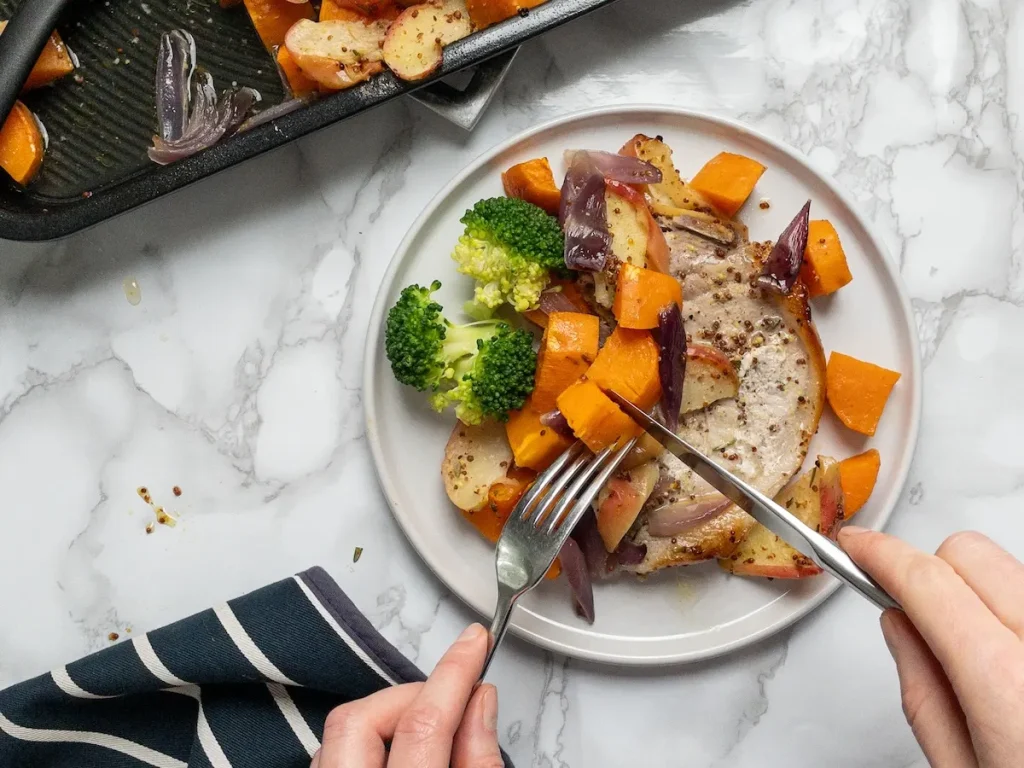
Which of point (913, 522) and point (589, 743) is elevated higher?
point (913, 522)

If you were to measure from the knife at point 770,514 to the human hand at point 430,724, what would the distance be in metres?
0.62

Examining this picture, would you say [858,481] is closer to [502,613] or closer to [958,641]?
[958,641]

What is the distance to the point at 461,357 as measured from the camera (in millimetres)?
2139

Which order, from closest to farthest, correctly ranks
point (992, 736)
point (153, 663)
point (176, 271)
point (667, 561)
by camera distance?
point (992, 736) → point (667, 561) → point (153, 663) → point (176, 271)

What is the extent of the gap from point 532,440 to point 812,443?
2.54 feet

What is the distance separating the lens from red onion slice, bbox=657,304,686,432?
199cm

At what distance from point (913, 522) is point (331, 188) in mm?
1884

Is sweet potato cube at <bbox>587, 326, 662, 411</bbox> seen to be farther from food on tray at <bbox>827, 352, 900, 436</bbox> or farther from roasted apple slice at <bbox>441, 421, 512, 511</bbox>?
food on tray at <bbox>827, 352, 900, 436</bbox>

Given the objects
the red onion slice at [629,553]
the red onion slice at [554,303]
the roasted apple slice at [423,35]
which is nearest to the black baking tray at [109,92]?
the roasted apple slice at [423,35]

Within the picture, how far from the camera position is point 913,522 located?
230cm

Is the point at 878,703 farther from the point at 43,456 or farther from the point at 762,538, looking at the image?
the point at 43,456

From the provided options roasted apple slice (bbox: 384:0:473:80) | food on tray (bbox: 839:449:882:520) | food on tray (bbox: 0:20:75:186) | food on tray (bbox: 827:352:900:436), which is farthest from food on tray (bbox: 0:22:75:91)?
food on tray (bbox: 839:449:882:520)

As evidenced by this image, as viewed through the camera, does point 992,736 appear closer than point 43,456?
Yes

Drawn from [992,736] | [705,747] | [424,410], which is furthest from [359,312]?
[992,736]
